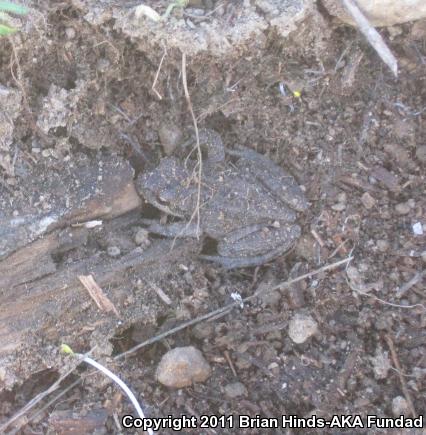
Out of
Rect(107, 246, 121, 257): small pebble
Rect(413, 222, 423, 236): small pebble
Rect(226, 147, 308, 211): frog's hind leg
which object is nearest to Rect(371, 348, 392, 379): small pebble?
Rect(413, 222, 423, 236): small pebble

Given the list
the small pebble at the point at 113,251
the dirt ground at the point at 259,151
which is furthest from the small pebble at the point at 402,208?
the small pebble at the point at 113,251

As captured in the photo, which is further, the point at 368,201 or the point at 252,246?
the point at 252,246

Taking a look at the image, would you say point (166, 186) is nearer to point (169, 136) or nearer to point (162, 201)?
point (162, 201)

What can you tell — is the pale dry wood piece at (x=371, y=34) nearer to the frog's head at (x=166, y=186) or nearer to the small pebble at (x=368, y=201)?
the small pebble at (x=368, y=201)

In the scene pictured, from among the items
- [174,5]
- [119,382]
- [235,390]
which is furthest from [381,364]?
[174,5]

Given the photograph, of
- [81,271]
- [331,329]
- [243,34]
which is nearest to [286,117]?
[243,34]

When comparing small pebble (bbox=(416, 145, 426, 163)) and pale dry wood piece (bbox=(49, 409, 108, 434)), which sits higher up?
small pebble (bbox=(416, 145, 426, 163))

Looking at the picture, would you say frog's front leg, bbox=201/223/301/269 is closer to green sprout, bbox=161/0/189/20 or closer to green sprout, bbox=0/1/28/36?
green sprout, bbox=161/0/189/20
